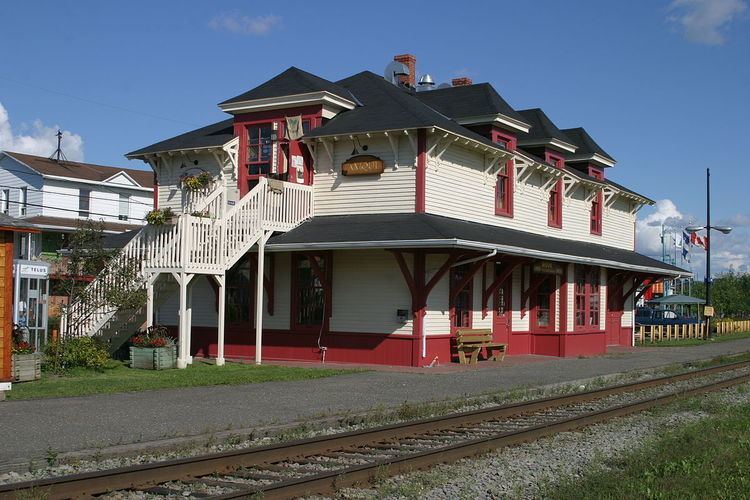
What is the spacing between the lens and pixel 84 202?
1713 inches

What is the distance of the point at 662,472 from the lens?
843 cm

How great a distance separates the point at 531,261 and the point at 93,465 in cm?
1717

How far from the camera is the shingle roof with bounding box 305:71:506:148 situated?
20.7m

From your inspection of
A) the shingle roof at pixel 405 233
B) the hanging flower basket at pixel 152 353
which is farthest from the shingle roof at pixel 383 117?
the hanging flower basket at pixel 152 353

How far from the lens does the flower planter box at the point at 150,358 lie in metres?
18.5

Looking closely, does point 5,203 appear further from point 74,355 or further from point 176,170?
point 74,355

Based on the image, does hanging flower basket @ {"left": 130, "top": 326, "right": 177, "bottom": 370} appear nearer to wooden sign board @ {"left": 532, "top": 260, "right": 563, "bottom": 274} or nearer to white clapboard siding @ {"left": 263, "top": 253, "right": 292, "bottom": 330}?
white clapboard siding @ {"left": 263, "top": 253, "right": 292, "bottom": 330}

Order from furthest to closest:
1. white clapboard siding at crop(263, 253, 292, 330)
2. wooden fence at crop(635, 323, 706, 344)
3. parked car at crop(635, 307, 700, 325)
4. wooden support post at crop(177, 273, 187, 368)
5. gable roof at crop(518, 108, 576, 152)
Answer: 1. parked car at crop(635, 307, 700, 325)
2. wooden fence at crop(635, 323, 706, 344)
3. gable roof at crop(518, 108, 576, 152)
4. white clapboard siding at crop(263, 253, 292, 330)
5. wooden support post at crop(177, 273, 187, 368)

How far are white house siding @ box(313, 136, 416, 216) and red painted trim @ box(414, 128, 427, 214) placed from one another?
0.48ft

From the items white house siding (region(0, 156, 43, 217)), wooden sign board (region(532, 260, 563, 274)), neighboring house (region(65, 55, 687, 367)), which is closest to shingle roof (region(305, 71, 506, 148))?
neighboring house (region(65, 55, 687, 367))

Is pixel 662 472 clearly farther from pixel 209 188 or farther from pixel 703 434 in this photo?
pixel 209 188

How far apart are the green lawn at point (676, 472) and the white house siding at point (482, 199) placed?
1126 centimetres

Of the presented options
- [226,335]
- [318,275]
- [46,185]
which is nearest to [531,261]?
[318,275]

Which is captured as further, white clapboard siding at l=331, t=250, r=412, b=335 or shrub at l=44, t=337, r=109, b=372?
white clapboard siding at l=331, t=250, r=412, b=335
